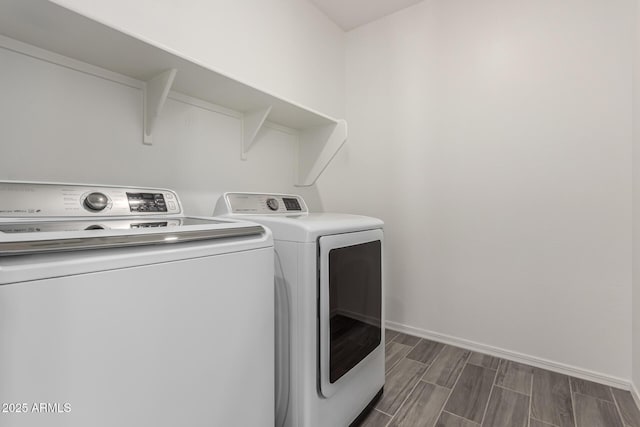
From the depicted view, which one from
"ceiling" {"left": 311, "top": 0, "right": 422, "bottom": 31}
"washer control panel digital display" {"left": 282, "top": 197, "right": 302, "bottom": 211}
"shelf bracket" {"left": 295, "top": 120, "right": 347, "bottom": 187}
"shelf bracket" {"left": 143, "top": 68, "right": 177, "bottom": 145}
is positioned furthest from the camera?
"ceiling" {"left": 311, "top": 0, "right": 422, "bottom": 31}

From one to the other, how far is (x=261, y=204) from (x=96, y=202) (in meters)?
0.78

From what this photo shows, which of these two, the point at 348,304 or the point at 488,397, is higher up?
the point at 348,304

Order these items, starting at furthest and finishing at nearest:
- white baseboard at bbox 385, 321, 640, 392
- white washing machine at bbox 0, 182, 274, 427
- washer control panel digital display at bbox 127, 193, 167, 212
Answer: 1. white baseboard at bbox 385, 321, 640, 392
2. washer control panel digital display at bbox 127, 193, 167, 212
3. white washing machine at bbox 0, 182, 274, 427

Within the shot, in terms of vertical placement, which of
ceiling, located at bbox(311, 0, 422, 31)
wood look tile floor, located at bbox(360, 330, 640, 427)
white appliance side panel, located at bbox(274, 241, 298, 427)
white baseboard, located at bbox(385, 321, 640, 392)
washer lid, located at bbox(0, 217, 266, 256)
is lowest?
wood look tile floor, located at bbox(360, 330, 640, 427)

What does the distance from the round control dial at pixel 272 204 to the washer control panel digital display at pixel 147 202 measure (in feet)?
1.95

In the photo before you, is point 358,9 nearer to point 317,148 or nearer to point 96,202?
point 317,148

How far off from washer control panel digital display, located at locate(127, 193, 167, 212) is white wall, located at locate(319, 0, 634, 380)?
5.29ft

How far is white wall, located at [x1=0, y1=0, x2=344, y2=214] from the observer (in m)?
1.12

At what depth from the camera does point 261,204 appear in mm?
1697

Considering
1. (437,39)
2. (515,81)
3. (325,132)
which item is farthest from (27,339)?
(437,39)

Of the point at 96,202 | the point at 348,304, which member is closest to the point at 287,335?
the point at 348,304

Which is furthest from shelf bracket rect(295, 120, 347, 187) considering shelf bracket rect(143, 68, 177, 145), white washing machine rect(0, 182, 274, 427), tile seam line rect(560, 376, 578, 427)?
tile seam line rect(560, 376, 578, 427)

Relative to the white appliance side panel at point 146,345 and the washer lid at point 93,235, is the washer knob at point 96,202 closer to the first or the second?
the washer lid at point 93,235

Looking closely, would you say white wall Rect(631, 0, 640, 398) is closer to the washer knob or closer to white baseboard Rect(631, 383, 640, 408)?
white baseboard Rect(631, 383, 640, 408)
